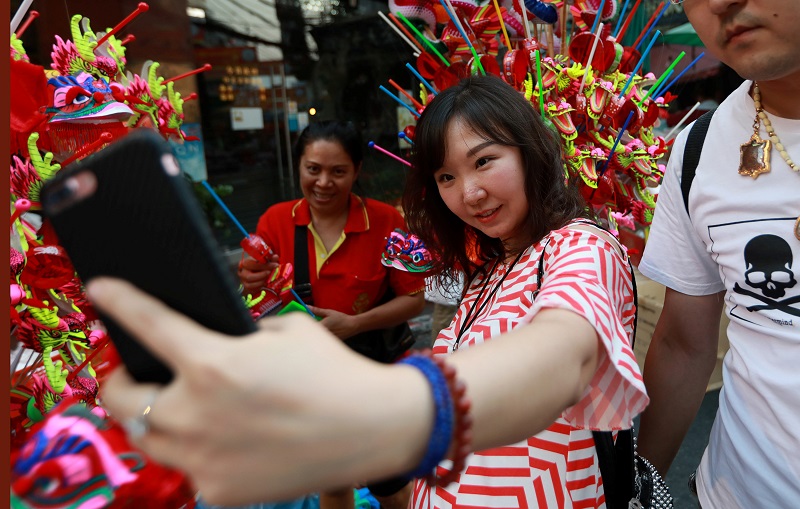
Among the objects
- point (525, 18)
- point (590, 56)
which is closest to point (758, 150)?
point (590, 56)

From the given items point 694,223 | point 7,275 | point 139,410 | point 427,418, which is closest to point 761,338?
point 694,223

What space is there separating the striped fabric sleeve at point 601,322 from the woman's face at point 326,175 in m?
1.32

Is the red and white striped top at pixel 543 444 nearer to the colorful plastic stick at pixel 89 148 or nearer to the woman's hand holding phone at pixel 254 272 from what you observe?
the colorful plastic stick at pixel 89 148

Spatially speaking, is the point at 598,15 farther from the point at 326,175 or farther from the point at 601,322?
the point at 601,322

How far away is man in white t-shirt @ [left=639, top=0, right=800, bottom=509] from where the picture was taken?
859mm

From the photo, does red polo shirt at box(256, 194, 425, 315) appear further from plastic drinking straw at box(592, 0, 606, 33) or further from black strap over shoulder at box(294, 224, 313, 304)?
plastic drinking straw at box(592, 0, 606, 33)

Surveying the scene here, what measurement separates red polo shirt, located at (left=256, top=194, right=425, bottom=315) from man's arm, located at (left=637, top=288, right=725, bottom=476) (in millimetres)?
881

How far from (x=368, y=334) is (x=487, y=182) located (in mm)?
1059

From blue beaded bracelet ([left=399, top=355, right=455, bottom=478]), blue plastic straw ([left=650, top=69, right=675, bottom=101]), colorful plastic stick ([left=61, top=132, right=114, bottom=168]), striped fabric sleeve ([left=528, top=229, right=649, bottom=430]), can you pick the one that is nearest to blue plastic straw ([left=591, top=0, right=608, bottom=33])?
blue plastic straw ([left=650, top=69, right=675, bottom=101])

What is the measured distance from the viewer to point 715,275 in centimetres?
111

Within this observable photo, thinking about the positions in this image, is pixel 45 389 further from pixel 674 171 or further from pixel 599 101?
pixel 599 101

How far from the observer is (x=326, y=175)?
6.60 ft

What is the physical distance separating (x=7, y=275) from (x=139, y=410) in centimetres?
24

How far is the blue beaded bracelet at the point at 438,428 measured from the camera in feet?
1.29
